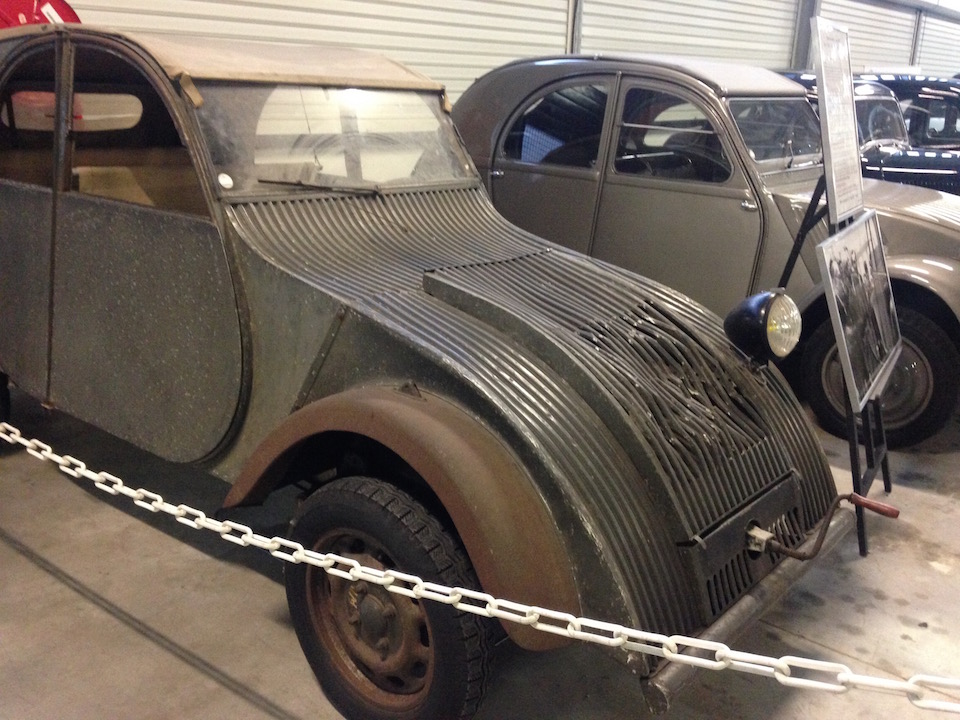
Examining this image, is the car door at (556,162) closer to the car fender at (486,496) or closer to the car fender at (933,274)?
the car fender at (933,274)

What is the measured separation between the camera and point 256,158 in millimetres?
2885

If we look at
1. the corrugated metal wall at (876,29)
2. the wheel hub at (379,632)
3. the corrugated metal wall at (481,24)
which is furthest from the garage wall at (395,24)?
the corrugated metal wall at (876,29)

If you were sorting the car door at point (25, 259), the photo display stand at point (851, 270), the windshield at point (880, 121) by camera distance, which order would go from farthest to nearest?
the windshield at point (880, 121) → the car door at point (25, 259) → the photo display stand at point (851, 270)

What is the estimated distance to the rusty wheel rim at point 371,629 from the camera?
2334 millimetres

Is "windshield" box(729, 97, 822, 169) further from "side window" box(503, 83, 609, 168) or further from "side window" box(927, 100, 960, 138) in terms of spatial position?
"side window" box(927, 100, 960, 138)

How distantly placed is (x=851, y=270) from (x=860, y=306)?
0.16 meters

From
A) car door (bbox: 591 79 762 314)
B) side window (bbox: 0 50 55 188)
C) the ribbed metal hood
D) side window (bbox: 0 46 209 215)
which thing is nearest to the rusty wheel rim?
the ribbed metal hood

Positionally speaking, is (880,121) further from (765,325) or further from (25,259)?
(25,259)

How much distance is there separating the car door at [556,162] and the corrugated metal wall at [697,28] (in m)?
4.42

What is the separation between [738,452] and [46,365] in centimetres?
264

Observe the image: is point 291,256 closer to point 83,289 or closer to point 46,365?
point 83,289

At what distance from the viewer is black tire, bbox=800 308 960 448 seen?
171 inches

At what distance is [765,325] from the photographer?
2.70m

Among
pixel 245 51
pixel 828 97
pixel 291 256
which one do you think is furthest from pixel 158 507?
pixel 828 97
